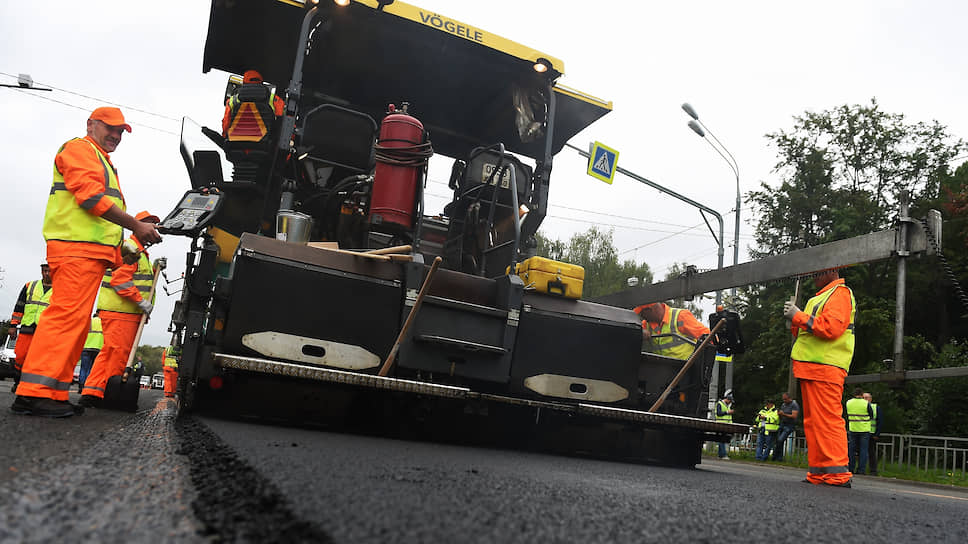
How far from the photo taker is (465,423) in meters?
4.27

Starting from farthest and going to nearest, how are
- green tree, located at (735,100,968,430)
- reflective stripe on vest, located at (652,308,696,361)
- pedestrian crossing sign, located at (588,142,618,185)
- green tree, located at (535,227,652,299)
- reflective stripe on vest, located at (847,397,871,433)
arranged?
green tree, located at (535,227,652,299) → green tree, located at (735,100,968,430) → pedestrian crossing sign, located at (588,142,618,185) → reflective stripe on vest, located at (847,397,871,433) → reflective stripe on vest, located at (652,308,696,361)

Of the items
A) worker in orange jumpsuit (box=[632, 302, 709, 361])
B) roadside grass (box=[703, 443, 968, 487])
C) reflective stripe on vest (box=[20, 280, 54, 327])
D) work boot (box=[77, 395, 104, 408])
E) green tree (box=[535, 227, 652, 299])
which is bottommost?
work boot (box=[77, 395, 104, 408])

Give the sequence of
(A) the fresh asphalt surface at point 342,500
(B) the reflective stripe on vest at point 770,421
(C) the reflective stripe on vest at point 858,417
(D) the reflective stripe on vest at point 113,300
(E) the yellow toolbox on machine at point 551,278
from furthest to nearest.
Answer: (B) the reflective stripe on vest at point 770,421 < (C) the reflective stripe on vest at point 858,417 < (D) the reflective stripe on vest at point 113,300 < (E) the yellow toolbox on machine at point 551,278 < (A) the fresh asphalt surface at point 342,500

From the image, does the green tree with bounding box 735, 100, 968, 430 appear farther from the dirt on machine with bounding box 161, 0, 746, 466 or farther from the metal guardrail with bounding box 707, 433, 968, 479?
the dirt on machine with bounding box 161, 0, 746, 466

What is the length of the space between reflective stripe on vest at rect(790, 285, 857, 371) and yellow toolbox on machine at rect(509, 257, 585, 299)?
5.48 feet

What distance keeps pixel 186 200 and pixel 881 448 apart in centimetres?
1285

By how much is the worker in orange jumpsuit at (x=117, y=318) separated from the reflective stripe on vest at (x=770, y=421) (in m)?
12.6

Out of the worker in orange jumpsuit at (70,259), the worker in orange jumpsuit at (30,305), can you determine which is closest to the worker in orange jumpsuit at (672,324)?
the worker in orange jumpsuit at (70,259)

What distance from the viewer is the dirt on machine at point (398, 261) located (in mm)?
A: 3908

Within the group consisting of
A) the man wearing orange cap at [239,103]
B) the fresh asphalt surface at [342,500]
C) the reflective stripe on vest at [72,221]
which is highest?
the man wearing orange cap at [239,103]

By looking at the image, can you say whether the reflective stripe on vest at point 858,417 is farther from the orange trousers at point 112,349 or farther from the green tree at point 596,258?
the green tree at point 596,258

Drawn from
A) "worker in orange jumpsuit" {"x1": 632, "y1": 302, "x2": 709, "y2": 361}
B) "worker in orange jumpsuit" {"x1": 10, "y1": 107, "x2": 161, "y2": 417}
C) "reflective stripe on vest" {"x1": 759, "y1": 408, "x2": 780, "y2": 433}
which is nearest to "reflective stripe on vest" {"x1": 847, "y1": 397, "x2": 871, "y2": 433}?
"reflective stripe on vest" {"x1": 759, "y1": 408, "x2": 780, "y2": 433}

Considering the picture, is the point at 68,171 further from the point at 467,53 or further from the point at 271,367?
the point at 467,53

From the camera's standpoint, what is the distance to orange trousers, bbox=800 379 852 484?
4.76m
